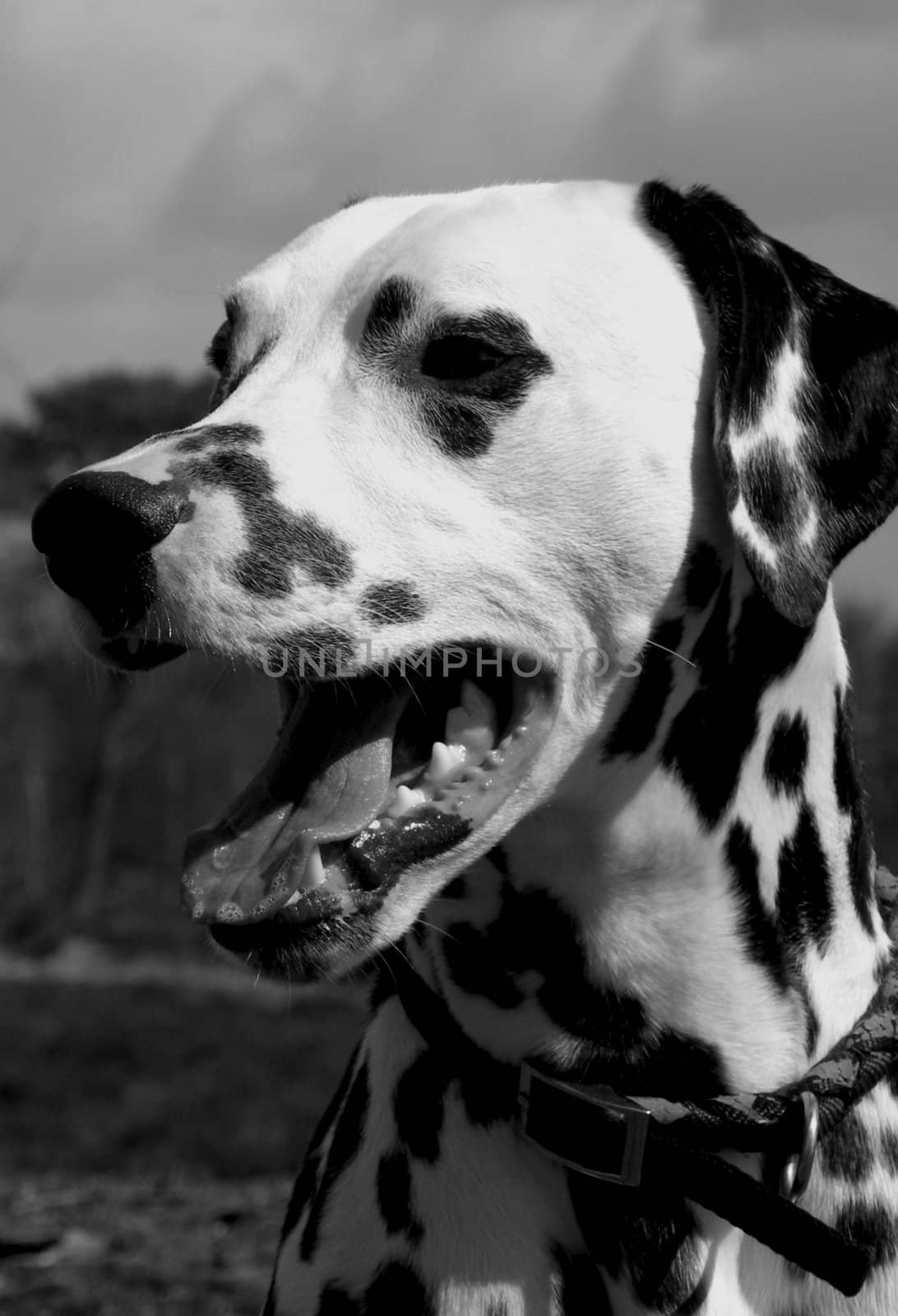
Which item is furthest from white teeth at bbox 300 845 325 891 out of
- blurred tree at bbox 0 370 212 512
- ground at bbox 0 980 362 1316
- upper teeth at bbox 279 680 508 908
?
blurred tree at bbox 0 370 212 512

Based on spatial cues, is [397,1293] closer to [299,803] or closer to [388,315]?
[299,803]

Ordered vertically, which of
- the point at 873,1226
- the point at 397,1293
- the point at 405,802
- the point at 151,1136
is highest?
the point at 405,802

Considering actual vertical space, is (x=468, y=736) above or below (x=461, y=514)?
below

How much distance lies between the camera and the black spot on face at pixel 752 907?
9.77ft

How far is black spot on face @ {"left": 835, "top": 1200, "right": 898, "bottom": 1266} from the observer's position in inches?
112

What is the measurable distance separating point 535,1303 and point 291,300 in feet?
6.31

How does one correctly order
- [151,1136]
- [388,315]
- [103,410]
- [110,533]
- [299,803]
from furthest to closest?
[103,410] → [151,1136] → [388,315] → [299,803] → [110,533]

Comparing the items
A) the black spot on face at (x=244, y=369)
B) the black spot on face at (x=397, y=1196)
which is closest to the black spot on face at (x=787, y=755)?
the black spot on face at (x=397, y=1196)

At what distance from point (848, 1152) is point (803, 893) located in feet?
1.48

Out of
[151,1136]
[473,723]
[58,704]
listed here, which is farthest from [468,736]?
[58,704]

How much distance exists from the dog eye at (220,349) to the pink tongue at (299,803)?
0.87 metres

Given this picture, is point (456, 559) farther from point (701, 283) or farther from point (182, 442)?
point (701, 283)

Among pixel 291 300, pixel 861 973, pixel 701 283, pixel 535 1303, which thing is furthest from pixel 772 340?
pixel 535 1303

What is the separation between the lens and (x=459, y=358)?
Result: 3062 millimetres
